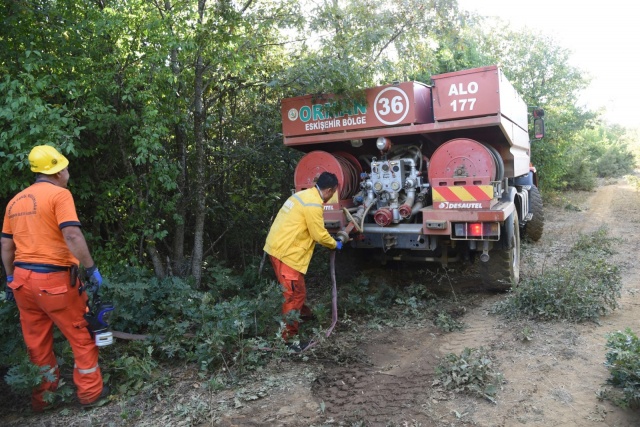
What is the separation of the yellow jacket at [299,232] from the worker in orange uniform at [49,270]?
1.64 meters

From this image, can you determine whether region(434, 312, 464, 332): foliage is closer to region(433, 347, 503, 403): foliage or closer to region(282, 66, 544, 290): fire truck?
region(282, 66, 544, 290): fire truck

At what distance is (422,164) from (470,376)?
2.87 m

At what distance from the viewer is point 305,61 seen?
579 centimetres

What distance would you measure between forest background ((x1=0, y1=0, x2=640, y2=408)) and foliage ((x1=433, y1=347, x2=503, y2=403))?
1672 millimetres

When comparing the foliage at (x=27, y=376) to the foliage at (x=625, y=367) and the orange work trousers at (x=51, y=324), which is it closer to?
the orange work trousers at (x=51, y=324)

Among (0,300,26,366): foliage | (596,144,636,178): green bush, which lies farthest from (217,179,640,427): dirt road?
(596,144,636,178): green bush

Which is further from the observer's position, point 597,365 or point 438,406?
point 597,365

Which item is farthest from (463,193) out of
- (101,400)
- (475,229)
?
(101,400)

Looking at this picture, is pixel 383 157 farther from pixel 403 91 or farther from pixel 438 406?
pixel 438 406

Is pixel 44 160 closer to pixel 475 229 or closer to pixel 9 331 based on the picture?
pixel 9 331

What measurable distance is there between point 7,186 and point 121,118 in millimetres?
1180

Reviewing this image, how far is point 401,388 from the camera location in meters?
3.60

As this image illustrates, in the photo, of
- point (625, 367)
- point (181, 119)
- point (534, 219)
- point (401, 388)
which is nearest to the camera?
point (625, 367)

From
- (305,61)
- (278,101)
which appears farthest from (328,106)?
(278,101)
